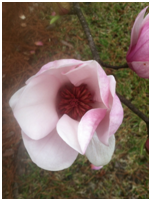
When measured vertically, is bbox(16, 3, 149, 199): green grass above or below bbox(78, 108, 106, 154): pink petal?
below

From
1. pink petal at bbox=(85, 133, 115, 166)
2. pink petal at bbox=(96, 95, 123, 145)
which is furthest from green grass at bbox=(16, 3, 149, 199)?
pink petal at bbox=(96, 95, 123, 145)

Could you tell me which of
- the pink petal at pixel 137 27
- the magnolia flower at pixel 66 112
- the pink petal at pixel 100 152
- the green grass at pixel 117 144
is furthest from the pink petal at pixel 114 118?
the green grass at pixel 117 144

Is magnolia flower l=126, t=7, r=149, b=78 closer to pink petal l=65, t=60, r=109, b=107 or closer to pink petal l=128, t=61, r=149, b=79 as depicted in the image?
pink petal l=128, t=61, r=149, b=79

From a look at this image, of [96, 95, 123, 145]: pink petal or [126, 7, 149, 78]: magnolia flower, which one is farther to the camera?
[126, 7, 149, 78]: magnolia flower

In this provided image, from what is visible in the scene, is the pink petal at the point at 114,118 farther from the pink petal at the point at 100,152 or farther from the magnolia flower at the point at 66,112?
the pink petal at the point at 100,152

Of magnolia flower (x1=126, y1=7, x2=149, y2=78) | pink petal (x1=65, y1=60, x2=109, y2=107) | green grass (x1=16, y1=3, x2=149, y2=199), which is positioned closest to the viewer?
pink petal (x1=65, y1=60, x2=109, y2=107)

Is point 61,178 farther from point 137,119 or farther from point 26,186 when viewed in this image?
point 137,119

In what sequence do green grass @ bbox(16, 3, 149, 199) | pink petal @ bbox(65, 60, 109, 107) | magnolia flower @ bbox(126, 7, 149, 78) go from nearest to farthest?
pink petal @ bbox(65, 60, 109, 107) → magnolia flower @ bbox(126, 7, 149, 78) → green grass @ bbox(16, 3, 149, 199)

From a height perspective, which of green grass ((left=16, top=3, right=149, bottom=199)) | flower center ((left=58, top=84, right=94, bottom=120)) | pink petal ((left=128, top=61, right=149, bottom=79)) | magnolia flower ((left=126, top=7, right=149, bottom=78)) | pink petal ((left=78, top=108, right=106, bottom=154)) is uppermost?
magnolia flower ((left=126, top=7, right=149, bottom=78))
